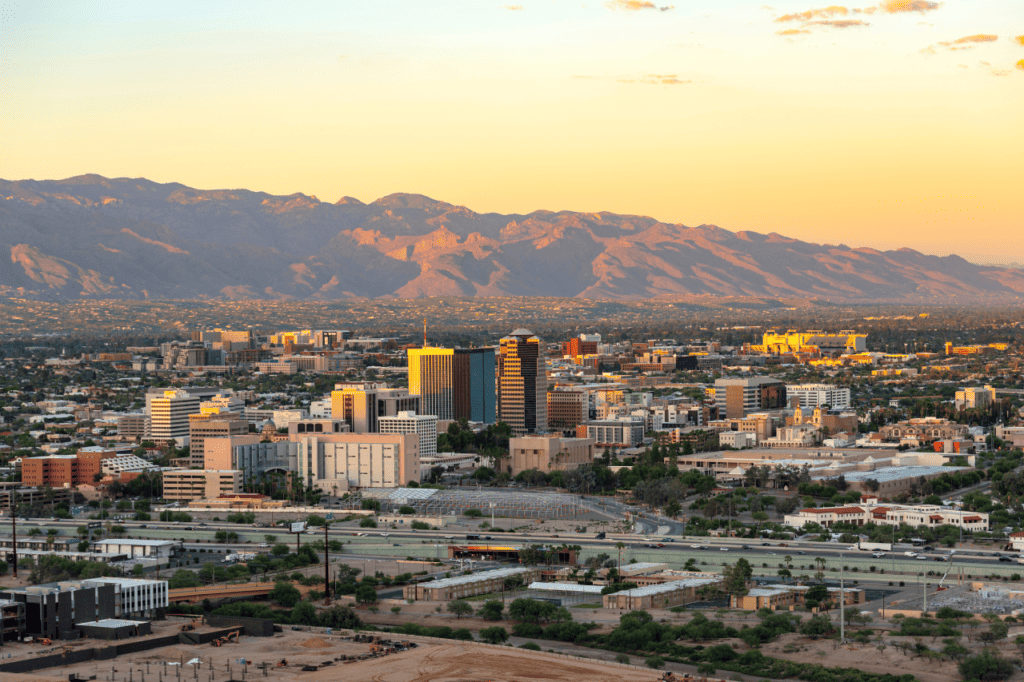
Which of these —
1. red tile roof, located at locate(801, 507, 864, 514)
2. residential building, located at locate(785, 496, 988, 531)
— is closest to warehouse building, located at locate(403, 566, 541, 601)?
residential building, located at locate(785, 496, 988, 531)

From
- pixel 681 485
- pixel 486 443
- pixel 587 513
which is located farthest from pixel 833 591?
pixel 486 443

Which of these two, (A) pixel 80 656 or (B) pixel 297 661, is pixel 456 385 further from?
(A) pixel 80 656

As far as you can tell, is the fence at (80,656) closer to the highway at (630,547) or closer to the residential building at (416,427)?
the highway at (630,547)

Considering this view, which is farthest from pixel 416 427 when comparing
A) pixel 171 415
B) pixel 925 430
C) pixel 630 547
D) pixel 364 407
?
pixel 630 547

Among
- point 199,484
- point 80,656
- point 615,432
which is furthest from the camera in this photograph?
point 615,432

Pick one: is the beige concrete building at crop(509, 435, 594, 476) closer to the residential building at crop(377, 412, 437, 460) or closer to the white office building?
the residential building at crop(377, 412, 437, 460)

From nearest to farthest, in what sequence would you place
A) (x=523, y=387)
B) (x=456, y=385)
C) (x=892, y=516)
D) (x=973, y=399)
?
(x=892, y=516) → (x=523, y=387) → (x=456, y=385) → (x=973, y=399)

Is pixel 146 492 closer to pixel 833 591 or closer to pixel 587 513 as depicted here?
pixel 587 513
